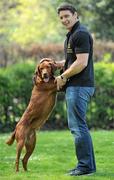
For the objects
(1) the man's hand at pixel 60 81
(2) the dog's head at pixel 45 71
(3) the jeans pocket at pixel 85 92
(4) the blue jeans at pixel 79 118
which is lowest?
(4) the blue jeans at pixel 79 118

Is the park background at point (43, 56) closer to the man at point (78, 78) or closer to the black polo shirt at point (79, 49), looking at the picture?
the man at point (78, 78)

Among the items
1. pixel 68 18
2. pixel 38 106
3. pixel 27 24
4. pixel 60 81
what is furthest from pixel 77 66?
pixel 27 24

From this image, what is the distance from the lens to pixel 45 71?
8.17 meters

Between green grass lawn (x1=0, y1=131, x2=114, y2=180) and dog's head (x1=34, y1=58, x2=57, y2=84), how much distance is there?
134 centimetres

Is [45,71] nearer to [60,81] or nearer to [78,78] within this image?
[60,81]

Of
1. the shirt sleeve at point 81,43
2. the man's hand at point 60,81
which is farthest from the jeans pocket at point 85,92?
the shirt sleeve at point 81,43

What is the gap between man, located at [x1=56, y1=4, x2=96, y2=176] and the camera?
7.98 meters

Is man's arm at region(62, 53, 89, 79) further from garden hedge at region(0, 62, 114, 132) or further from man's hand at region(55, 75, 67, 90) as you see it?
garden hedge at region(0, 62, 114, 132)

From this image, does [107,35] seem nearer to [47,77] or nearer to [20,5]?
[20,5]

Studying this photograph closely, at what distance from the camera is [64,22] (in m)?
8.09

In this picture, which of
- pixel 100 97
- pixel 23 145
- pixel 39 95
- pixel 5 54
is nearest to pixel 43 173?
pixel 23 145

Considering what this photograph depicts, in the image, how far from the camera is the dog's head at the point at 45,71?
8.19 metres

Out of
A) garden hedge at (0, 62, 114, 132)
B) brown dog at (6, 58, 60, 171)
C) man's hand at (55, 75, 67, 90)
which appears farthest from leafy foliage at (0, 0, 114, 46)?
man's hand at (55, 75, 67, 90)

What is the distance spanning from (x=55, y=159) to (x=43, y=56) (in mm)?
14236
